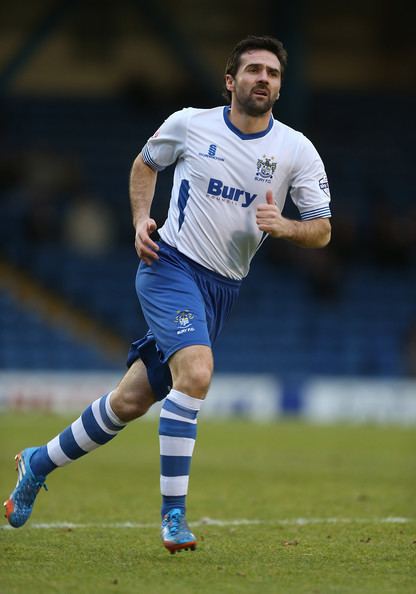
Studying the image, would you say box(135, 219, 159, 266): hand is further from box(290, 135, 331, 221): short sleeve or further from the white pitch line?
the white pitch line

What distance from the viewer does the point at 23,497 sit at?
630 cm

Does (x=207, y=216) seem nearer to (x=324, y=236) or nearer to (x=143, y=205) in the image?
(x=143, y=205)

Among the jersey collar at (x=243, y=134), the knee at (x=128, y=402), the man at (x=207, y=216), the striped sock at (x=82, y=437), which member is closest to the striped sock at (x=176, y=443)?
the man at (x=207, y=216)

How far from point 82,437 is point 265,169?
1.73 metres

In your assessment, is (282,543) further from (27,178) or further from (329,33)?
(329,33)

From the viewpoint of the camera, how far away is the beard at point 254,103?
244 inches

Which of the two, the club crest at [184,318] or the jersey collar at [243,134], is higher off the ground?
the jersey collar at [243,134]

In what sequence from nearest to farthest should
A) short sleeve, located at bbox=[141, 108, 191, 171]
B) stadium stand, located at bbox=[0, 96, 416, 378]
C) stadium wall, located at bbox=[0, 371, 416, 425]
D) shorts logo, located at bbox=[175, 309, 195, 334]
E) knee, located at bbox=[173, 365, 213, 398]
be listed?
knee, located at bbox=[173, 365, 213, 398]
shorts logo, located at bbox=[175, 309, 195, 334]
short sleeve, located at bbox=[141, 108, 191, 171]
stadium wall, located at bbox=[0, 371, 416, 425]
stadium stand, located at bbox=[0, 96, 416, 378]

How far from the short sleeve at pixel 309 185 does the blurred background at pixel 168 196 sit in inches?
522

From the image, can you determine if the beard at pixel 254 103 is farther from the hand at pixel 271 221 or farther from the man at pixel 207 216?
the hand at pixel 271 221

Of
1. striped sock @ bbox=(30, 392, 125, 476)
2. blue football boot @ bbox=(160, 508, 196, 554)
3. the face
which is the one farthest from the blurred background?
blue football boot @ bbox=(160, 508, 196, 554)

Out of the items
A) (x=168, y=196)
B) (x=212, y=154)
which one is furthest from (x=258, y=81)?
(x=168, y=196)

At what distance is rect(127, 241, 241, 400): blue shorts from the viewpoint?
5.95 m

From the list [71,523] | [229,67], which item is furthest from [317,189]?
[71,523]
